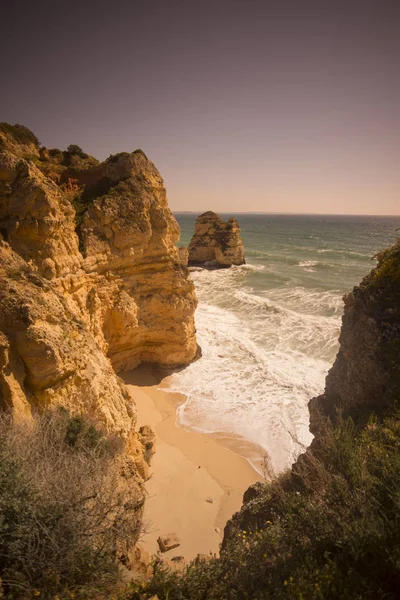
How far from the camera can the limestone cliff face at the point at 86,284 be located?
653 centimetres

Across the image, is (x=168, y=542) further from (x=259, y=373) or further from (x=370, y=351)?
(x=259, y=373)

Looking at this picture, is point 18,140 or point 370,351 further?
point 18,140

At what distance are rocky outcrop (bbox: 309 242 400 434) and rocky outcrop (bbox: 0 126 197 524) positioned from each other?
5679 mm

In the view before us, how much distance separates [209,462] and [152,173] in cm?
1417

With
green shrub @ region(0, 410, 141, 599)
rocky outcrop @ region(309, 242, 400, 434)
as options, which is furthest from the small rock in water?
rocky outcrop @ region(309, 242, 400, 434)

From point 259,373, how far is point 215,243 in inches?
1332

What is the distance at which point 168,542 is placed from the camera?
7797 millimetres

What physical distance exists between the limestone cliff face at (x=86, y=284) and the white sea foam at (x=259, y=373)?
8.17 ft

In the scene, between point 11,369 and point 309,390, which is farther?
point 309,390

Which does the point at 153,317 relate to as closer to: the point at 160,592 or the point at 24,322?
the point at 24,322

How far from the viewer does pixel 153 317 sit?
1529 centimetres

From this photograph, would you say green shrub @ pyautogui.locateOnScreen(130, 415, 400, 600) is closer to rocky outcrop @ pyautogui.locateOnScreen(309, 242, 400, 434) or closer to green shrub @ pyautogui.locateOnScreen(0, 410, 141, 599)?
green shrub @ pyautogui.locateOnScreen(0, 410, 141, 599)

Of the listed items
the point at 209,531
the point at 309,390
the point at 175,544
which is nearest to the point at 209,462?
the point at 209,531

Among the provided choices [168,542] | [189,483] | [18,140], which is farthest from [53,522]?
[18,140]
